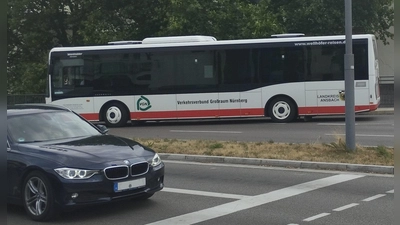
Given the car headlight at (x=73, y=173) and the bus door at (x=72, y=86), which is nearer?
the car headlight at (x=73, y=173)

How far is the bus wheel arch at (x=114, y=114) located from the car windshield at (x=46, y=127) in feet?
50.0

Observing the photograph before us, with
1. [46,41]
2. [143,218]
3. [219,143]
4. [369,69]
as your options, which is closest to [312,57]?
[369,69]

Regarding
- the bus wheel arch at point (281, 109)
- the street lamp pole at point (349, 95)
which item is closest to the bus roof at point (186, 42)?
the bus wheel arch at point (281, 109)

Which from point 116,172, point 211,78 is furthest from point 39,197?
point 211,78

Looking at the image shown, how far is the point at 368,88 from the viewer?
2316 cm

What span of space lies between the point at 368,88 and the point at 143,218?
16.3m

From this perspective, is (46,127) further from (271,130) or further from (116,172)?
(271,130)

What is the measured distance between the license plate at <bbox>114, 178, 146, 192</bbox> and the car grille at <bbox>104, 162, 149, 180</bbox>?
8cm

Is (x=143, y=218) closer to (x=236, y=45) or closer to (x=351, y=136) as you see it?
(x=351, y=136)

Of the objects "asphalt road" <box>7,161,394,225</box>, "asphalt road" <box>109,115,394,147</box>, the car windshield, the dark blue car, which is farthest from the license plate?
"asphalt road" <box>109,115,394,147</box>

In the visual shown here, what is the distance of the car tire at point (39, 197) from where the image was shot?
26.9 feet

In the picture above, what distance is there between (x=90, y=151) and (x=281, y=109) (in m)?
16.0

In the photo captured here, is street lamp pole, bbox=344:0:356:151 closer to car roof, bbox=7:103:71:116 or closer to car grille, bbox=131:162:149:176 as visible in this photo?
car grille, bbox=131:162:149:176

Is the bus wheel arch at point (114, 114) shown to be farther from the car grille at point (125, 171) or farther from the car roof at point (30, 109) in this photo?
the car grille at point (125, 171)
